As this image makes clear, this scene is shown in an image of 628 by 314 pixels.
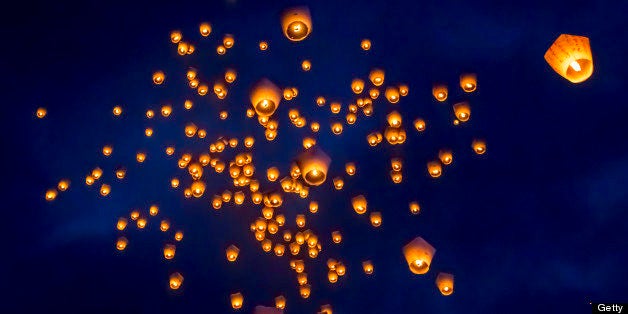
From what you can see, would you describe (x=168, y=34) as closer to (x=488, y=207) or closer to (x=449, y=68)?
(x=449, y=68)

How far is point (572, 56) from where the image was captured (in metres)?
3.91

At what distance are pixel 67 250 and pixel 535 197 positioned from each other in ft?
25.9

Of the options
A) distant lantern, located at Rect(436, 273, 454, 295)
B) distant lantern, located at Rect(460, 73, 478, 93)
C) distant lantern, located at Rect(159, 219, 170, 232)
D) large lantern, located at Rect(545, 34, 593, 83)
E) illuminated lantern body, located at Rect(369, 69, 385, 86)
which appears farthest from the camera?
distant lantern, located at Rect(159, 219, 170, 232)

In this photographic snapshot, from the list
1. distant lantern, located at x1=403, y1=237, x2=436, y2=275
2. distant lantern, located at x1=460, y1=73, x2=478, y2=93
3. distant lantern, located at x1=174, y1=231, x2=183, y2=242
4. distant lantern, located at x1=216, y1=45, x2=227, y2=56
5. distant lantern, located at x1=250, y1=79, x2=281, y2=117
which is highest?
distant lantern, located at x1=216, y1=45, x2=227, y2=56

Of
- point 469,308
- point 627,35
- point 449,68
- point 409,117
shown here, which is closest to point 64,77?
point 409,117

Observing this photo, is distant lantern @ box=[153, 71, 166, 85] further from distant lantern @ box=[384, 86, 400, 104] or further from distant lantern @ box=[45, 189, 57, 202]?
distant lantern @ box=[384, 86, 400, 104]

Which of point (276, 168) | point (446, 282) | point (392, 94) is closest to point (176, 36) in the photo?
point (276, 168)

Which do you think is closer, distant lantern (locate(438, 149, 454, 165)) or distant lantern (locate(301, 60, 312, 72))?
distant lantern (locate(438, 149, 454, 165))

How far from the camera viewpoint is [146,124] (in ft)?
23.3

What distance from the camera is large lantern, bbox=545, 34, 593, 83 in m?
3.89

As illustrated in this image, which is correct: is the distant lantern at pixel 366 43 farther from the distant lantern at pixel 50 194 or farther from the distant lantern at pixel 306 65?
the distant lantern at pixel 50 194

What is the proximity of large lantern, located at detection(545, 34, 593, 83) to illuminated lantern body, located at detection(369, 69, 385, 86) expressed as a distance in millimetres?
2460

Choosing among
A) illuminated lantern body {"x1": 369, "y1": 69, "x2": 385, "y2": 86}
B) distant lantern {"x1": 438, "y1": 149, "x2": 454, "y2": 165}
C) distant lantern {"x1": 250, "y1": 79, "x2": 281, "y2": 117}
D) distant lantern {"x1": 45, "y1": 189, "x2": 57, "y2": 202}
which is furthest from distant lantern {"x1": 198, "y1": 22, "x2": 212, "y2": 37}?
distant lantern {"x1": 438, "y1": 149, "x2": 454, "y2": 165}

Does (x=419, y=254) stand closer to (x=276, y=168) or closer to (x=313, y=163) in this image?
(x=313, y=163)
